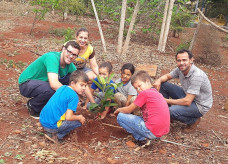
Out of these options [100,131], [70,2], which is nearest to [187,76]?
[100,131]

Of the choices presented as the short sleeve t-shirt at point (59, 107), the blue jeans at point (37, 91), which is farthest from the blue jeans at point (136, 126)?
the blue jeans at point (37, 91)

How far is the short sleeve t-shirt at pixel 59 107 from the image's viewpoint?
2744mm

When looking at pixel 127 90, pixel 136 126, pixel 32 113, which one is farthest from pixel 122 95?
pixel 32 113

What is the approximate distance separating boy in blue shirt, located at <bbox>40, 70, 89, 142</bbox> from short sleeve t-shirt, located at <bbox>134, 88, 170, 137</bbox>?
2.27 ft

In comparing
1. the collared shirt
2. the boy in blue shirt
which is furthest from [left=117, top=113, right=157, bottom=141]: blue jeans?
the collared shirt

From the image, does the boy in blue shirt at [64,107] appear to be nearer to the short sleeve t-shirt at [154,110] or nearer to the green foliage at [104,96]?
the green foliage at [104,96]

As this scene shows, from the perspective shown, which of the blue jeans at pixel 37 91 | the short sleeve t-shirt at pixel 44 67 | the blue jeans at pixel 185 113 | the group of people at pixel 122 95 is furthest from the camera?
the blue jeans at pixel 185 113

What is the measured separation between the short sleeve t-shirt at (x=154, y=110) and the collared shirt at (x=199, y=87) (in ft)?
2.43

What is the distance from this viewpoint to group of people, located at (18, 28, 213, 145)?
2814 mm

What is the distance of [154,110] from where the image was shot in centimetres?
284

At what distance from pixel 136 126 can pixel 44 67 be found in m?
1.54

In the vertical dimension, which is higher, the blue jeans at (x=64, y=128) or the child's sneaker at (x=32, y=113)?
the blue jeans at (x=64, y=128)

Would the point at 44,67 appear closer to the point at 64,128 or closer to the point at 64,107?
the point at 64,107

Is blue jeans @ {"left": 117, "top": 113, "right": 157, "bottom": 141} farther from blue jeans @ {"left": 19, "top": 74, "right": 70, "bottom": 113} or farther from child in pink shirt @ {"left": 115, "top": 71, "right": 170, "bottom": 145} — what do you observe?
blue jeans @ {"left": 19, "top": 74, "right": 70, "bottom": 113}
